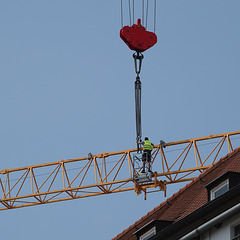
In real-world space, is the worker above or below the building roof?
above

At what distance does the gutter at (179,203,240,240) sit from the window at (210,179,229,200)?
162cm

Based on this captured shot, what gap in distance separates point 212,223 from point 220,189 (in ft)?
6.61

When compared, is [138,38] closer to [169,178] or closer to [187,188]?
[169,178]

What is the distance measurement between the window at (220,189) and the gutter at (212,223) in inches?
63.7

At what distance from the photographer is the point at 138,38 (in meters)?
70.8

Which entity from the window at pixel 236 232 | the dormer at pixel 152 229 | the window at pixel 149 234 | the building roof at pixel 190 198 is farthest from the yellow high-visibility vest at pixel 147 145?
the window at pixel 236 232

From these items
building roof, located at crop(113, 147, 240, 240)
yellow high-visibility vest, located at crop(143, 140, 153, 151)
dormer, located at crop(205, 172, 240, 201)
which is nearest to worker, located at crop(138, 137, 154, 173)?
yellow high-visibility vest, located at crop(143, 140, 153, 151)

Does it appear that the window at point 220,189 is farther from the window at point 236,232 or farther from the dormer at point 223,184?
the window at point 236,232

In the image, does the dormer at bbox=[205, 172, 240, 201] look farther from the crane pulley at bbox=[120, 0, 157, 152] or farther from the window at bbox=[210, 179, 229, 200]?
the crane pulley at bbox=[120, 0, 157, 152]

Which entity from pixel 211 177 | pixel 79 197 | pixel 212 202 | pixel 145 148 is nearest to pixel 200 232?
pixel 212 202

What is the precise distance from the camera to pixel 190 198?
40625 mm

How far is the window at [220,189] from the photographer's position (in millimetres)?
35081

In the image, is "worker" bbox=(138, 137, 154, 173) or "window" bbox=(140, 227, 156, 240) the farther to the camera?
"worker" bbox=(138, 137, 154, 173)

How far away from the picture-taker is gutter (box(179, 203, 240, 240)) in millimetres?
32969
